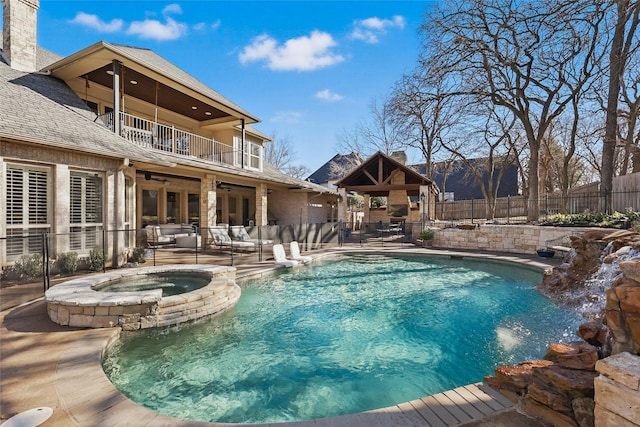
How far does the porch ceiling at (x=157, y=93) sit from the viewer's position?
1075 cm

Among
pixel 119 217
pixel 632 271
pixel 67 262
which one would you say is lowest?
pixel 67 262

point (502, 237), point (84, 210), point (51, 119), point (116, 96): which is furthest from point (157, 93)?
point (502, 237)

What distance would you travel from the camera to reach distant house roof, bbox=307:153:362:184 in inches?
1447

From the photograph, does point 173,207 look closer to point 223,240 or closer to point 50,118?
point 223,240

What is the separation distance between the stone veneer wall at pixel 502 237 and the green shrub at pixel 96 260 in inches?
526

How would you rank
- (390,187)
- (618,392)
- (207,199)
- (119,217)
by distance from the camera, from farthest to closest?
(390,187) < (207,199) < (119,217) < (618,392)

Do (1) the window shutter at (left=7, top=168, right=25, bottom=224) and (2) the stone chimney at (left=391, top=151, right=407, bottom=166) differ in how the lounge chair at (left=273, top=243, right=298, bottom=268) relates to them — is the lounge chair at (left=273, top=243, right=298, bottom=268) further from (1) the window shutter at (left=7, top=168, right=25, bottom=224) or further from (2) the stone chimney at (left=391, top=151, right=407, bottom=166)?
(2) the stone chimney at (left=391, top=151, right=407, bottom=166)

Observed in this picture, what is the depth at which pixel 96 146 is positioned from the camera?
320 inches

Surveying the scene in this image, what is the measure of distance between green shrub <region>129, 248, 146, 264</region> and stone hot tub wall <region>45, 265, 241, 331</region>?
3.13 meters

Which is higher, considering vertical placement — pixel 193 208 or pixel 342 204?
pixel 342 204

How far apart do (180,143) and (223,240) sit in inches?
219

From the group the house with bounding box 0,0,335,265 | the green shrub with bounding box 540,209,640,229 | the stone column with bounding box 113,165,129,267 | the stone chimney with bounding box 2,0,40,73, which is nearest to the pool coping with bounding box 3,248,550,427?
the house with bounding box 0,0,335,265

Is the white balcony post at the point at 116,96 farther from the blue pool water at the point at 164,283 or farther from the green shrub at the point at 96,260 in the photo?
the blue pool water at the point at 164,283

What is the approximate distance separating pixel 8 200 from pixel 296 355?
759 centimetres
